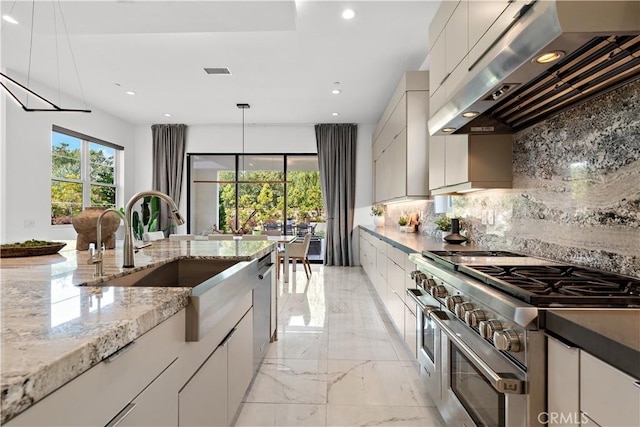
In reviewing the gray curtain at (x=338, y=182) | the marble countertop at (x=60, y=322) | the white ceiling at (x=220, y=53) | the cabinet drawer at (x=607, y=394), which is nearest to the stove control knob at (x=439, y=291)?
the cabinet drawer at (x=607, y=394)

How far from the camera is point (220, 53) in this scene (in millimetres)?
3924

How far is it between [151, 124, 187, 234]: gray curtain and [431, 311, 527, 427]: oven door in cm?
671

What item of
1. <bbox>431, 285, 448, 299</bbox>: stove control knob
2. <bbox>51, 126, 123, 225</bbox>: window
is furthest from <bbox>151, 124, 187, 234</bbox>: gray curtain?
<bbox>431, 285, 448, 299</bbox>: stove control knob

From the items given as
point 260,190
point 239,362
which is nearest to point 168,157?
point 260,190

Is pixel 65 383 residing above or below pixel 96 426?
above

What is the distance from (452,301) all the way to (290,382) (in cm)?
134

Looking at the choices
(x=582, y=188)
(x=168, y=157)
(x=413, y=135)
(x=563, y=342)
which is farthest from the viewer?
(x=168, y=157)

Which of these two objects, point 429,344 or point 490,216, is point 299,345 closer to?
point 429,344

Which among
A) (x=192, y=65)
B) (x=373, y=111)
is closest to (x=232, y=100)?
(x=192, y=65)

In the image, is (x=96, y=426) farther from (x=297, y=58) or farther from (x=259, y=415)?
(x=297, y=58)

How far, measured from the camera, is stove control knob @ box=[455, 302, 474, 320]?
133 centimetres

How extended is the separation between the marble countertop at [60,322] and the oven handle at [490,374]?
3.32 ft

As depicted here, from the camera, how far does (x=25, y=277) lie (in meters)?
1.30

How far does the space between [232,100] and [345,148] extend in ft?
8.24
